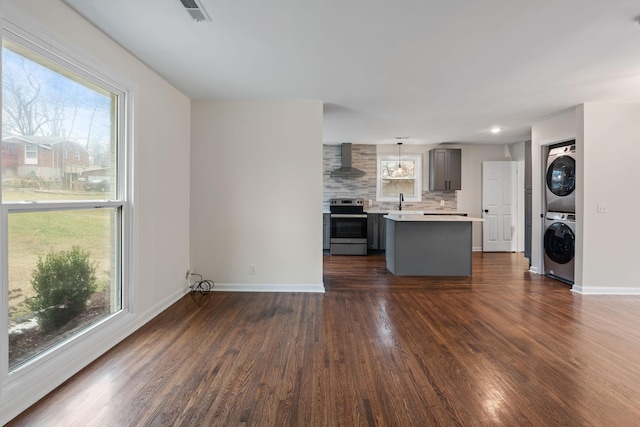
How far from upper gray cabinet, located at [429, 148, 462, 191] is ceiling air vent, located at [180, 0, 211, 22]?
19.5ft

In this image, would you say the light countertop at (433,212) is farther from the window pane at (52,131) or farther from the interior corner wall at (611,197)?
the window pane at (52,131)

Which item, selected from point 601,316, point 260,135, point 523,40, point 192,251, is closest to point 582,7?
point 523,40

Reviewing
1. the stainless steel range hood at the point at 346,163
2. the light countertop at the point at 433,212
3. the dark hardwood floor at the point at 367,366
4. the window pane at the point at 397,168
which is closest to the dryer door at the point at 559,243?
the dark hardwood floor at the point at 367,366

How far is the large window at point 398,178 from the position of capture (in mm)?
7520

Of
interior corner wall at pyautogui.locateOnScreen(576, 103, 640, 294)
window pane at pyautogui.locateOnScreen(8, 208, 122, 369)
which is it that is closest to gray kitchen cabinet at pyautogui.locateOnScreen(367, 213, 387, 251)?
interior corner wall at pyautogui.locateOnScreen(576, 103, 640, 294)

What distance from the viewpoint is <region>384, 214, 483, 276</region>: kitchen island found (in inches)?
199

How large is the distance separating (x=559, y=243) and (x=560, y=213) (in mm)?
434

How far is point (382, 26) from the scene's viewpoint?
2.35 metres

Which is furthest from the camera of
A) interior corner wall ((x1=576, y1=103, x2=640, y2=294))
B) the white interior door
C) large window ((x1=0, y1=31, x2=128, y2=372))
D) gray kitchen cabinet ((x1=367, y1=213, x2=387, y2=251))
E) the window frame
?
the white interior door

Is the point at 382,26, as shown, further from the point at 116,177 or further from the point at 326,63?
the point at 116,177

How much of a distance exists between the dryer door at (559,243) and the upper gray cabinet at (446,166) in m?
2.53

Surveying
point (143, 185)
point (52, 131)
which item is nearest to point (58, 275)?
point (52, 131)

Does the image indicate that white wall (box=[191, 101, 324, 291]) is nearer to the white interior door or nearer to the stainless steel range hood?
the stainless steel range hood

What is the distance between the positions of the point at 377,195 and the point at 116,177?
5641 mm
